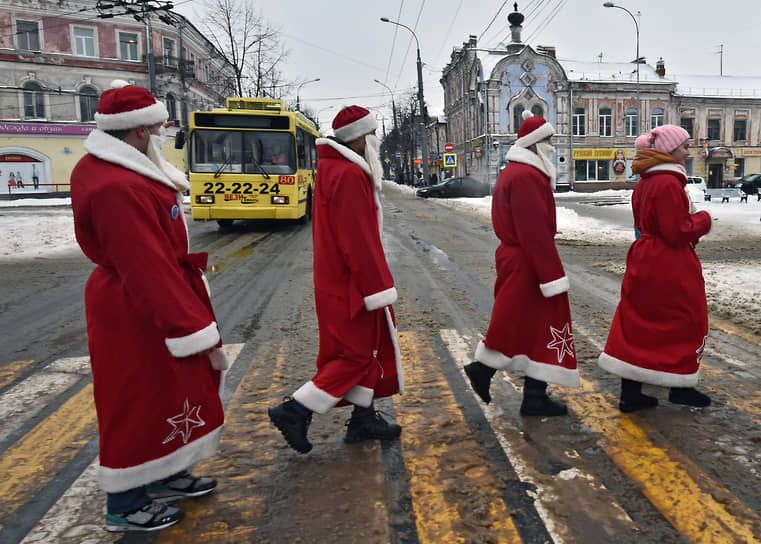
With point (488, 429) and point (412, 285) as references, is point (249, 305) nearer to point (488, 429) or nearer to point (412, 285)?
point (412, 285)

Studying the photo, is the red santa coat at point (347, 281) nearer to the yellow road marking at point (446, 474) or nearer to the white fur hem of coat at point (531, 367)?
the yellow road marking at point (446, 474)

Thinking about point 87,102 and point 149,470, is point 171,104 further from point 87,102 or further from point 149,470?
point 149,470

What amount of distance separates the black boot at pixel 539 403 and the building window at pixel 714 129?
55410mm

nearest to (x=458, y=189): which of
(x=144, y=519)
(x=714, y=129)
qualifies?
(x=714, y=129)

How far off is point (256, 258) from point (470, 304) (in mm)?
5126

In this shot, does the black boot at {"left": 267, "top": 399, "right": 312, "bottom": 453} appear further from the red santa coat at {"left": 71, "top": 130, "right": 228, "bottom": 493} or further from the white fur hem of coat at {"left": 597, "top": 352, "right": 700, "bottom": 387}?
the white fur hem of coat at {"left": 597, "top": 352, "right": 700, "bottom": 387}

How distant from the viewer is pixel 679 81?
51938 mm

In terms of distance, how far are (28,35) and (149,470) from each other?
44.5 metres

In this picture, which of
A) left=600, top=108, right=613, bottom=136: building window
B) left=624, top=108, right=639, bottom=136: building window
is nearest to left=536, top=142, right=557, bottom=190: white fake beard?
left=600, top=108, right=613, bottom=136: building window

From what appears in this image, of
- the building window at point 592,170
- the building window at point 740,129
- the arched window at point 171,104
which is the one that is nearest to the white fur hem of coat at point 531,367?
the arched window at point 171,104

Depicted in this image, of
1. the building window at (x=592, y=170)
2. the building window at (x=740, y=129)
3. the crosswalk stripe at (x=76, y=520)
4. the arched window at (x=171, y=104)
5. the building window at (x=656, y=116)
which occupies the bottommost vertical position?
the crosswalk stripe at (x=76, y=520)

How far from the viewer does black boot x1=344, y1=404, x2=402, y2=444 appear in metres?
3.37

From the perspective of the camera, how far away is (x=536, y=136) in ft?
11.9

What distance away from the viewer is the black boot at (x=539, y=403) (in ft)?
12.0
